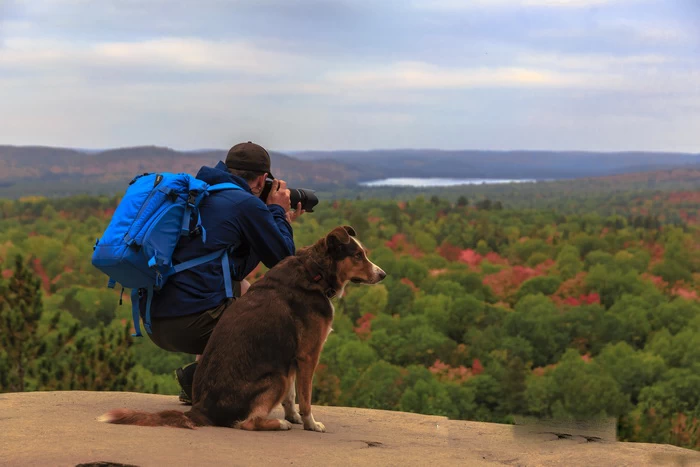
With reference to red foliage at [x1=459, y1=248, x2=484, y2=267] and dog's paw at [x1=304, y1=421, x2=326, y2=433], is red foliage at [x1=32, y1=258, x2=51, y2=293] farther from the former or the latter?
dog's paw at [x1=304, y1=421, x2=326, y2=433]

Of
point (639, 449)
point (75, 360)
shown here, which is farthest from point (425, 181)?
point (639, 449)

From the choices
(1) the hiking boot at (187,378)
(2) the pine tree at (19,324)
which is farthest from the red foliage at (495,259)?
(1) the hiking boot at (187,378)

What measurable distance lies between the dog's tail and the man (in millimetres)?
853

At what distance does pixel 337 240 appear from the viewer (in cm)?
638

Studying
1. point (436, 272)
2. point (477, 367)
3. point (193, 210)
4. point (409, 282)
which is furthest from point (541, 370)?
point (193, 210)

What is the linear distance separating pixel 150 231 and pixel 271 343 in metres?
1.11

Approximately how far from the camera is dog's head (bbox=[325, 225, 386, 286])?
6379 millimetres

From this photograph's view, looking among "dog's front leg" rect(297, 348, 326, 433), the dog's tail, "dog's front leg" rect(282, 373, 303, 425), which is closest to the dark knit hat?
"dog's front leg" rect(297, 348, 326, 433)

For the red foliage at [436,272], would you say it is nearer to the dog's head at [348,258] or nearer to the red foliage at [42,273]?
the red foliage at [42,273]

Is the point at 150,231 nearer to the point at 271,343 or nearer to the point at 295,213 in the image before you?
the point at 271,343

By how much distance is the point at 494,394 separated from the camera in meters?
52.9

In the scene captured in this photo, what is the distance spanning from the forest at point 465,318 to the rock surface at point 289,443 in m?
14.3

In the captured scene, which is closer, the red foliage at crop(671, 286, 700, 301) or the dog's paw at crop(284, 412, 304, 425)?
the dog's paw at crop(284, 412, 304, 425)

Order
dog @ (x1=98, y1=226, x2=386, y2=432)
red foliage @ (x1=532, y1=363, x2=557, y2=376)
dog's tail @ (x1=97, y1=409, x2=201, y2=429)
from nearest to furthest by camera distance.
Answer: dog's tail @ (x1=97, y1=409, x2=201, y2=429) → dog @ (x1=98, y1=226, x2=386, y2=432) → red foliage @ (x1=532, y1=363, x2=557, y2=376)
